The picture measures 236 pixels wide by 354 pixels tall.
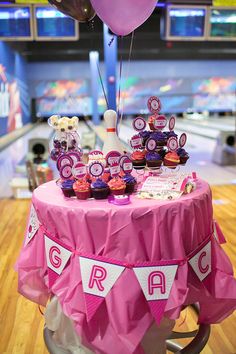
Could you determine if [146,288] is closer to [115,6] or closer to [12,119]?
[115,6]

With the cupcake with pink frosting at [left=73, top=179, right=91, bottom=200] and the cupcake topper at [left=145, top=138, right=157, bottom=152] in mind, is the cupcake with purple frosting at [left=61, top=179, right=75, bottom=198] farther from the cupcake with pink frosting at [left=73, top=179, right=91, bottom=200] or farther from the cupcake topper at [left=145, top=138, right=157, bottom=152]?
the cupcake topper at [left=145, top=138, right=157, bottom=152]

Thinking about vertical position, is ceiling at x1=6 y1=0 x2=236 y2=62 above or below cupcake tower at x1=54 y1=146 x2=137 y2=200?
above

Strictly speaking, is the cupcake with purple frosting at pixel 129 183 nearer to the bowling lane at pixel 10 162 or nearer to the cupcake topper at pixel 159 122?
the cupcake topper at pixel 159 122

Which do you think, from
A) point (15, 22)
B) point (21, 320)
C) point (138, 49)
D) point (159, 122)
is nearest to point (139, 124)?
point (159, 122)

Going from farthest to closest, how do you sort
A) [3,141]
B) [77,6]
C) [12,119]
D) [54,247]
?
1. [12,119]
2. [3,141]
3. [77,6]
4. [54,247]

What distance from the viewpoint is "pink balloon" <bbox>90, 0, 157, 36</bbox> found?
1774 millimetres

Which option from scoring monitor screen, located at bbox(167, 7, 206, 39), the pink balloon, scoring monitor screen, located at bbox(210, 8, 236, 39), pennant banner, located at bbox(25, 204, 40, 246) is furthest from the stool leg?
scoring monitor screen, located at bbox(210, 8, 236, 39)

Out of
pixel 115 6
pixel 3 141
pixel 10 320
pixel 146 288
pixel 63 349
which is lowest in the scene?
pixel 3 141

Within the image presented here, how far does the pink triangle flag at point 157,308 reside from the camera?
1434 millimetres

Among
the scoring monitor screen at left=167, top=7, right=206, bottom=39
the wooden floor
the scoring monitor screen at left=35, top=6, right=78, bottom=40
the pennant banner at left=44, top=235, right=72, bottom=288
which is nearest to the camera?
the pennant banner at left=44, top=235, right=72, bottom=288

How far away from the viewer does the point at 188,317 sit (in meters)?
2.37

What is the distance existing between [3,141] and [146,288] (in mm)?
10188

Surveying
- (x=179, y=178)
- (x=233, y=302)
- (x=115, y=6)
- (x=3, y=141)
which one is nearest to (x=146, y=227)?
(x=179, y=178)

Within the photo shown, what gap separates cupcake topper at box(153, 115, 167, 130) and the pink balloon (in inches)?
18.4
